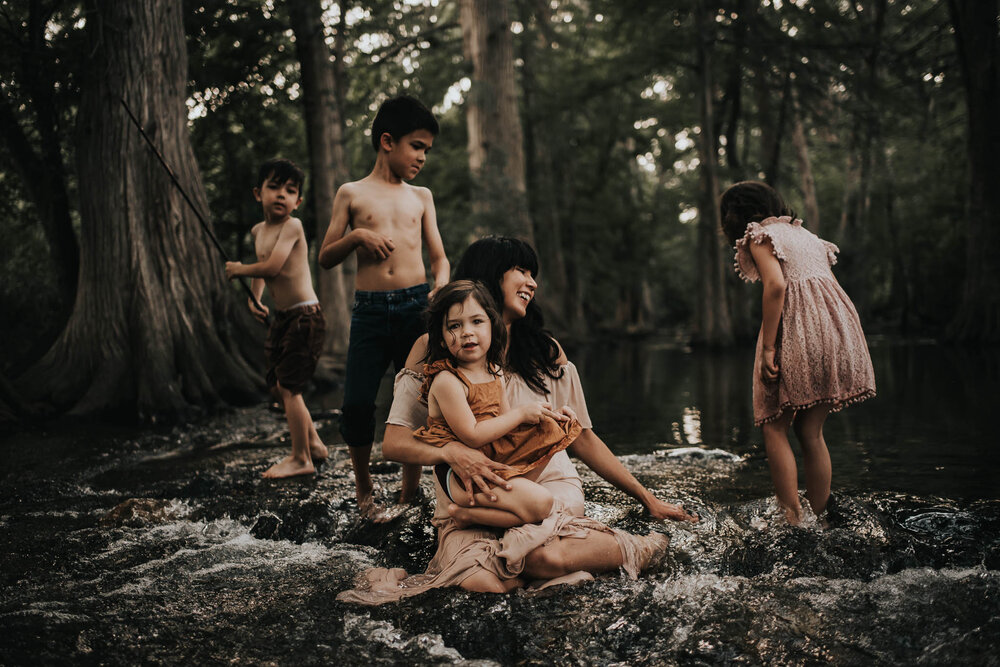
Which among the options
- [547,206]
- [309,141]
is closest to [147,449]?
[309,141]

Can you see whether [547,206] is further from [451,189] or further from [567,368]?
[567,368]

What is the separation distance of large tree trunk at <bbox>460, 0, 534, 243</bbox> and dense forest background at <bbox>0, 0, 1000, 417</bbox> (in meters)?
0.06

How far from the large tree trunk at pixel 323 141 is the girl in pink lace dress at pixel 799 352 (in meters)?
10.6

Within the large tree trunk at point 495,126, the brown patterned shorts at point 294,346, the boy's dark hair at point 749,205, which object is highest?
the large tree trunk at point 495,126

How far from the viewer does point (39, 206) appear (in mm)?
11211

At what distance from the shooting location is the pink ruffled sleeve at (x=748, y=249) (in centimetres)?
374

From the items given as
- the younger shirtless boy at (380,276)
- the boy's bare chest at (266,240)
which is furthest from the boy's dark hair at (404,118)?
the boy's bare chest at (266,240)

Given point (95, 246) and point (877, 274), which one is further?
point (877, 274)

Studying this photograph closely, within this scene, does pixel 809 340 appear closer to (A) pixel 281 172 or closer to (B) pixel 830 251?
(B) pixel 830 251

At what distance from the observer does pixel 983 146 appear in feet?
46.9

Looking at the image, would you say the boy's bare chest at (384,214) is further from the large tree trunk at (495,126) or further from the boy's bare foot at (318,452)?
the large tree trunk at (495,126)

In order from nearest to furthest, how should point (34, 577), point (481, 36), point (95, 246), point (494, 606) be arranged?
point (494, 606)
point (34, 577)
point (95, 246)
point (481, 36)

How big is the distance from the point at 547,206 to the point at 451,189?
11.6ft

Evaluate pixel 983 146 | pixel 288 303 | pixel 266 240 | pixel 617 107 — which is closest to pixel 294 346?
pixel 288 303
